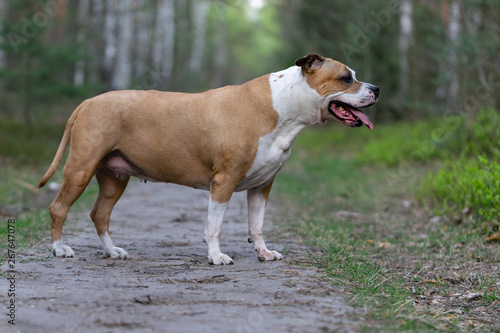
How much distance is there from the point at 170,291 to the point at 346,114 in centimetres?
220

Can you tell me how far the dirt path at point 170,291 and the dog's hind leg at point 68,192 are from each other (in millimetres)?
136

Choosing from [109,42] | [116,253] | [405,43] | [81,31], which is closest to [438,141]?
[116,253]

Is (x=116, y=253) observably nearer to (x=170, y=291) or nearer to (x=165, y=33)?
(x=170, y=291)

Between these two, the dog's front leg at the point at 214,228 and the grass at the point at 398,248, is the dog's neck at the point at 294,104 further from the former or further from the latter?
the grass at the point at 398,248

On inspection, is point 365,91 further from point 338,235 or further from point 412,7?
point 412,7

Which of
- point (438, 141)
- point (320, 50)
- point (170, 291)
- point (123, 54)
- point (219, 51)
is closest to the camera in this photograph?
point (170, 291)

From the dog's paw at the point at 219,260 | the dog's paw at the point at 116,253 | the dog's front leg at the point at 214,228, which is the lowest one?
the dog's paw at the point at 116,253

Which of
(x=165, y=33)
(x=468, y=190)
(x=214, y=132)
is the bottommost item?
(x=468, y=190)

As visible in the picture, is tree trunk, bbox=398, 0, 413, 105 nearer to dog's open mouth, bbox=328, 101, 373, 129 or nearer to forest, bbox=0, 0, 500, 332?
forest, bbox=0, 0, 500, 332

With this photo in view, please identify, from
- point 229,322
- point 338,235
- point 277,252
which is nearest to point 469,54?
point 338,235

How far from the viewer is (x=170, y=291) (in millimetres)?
3840

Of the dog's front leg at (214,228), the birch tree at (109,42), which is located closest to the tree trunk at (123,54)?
the birch tree at (109,42)

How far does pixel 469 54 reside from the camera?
38.0 feet

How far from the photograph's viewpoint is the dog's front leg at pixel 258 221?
5000mm
